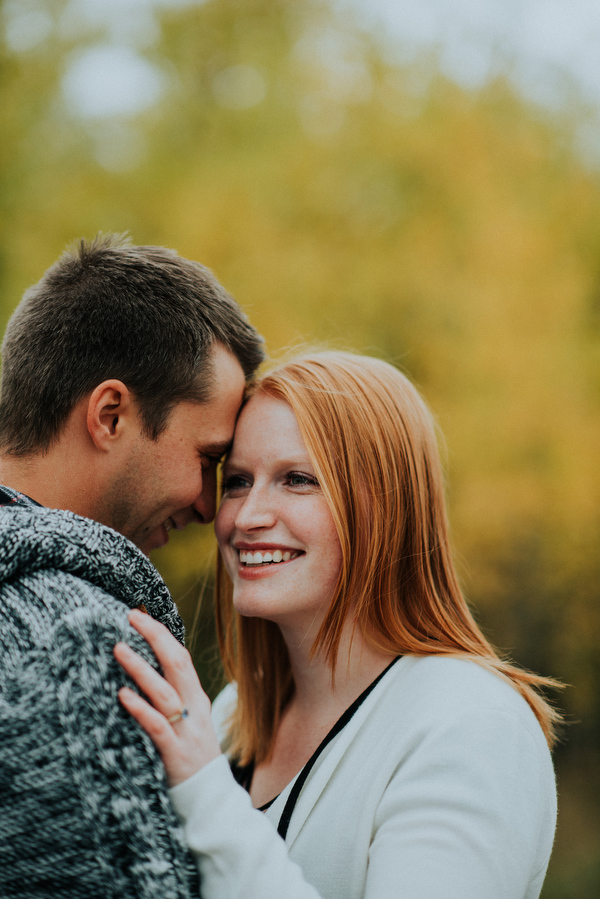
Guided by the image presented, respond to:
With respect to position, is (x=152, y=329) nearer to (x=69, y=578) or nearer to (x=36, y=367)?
(x=36, y=367)

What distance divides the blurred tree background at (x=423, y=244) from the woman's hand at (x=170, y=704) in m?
3.98

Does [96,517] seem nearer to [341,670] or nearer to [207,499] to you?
[207,499]

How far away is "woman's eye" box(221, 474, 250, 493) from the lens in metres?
2.26

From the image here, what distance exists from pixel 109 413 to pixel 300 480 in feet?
1.76

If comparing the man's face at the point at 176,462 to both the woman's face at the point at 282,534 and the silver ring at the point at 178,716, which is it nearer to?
the woman's face at the point at 282,534

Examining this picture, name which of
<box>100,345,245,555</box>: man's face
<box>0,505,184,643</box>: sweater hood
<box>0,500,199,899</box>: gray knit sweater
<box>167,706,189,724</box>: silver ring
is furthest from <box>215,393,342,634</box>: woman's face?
<box>0,500,199,899</box>: gray knit sweater

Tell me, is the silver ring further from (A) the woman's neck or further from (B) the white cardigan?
(A) the woman's neck

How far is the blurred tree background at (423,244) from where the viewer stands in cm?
590

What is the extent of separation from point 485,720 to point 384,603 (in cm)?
49

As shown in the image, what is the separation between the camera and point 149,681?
1.37 metres

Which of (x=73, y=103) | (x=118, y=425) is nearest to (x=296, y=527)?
(x=118, y=425)

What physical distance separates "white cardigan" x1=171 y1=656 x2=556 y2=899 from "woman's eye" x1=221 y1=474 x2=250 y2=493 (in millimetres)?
669

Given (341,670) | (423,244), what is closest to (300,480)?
(341,670)

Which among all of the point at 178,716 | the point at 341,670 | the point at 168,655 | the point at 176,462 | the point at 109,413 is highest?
the point at 109,413
